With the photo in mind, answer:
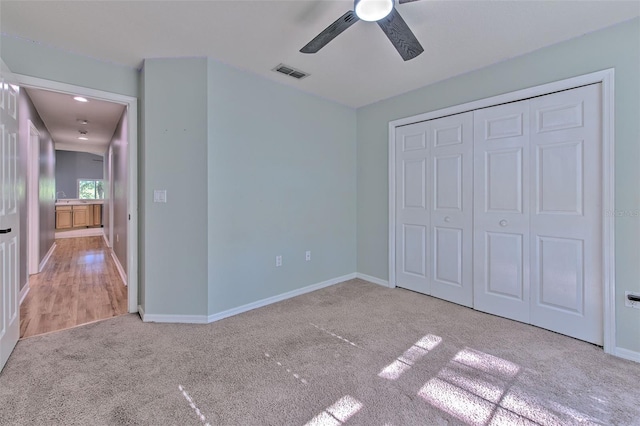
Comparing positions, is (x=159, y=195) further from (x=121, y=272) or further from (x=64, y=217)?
(x=64, y=217)

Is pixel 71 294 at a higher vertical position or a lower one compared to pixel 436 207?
lower

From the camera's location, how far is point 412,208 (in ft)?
11.4

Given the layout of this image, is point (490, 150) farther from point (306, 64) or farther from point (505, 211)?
point (306, 64)

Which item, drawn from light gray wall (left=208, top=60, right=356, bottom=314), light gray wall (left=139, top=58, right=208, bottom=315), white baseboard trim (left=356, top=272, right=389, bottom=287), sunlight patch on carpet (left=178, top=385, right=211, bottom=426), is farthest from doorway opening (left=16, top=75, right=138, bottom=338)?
white baseboard trim (left=356, top=272, right=389, bottom=287)

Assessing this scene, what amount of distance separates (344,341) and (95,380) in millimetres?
1643

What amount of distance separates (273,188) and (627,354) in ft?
10.3

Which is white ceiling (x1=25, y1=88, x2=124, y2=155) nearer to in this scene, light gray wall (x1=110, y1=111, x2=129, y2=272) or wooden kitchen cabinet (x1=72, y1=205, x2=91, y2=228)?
light gray wall (x1=110, y1=111, x2=129, y2=272)

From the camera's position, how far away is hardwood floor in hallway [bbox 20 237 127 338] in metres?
2.66

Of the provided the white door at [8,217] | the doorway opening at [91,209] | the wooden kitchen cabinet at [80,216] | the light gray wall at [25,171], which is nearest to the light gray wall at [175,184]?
the doorway opening at [91,209]

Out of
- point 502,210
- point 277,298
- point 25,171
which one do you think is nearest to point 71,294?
point 25,171

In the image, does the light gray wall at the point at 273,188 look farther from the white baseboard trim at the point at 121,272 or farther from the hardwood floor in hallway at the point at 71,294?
the white baseboard trim at the point at 121,272

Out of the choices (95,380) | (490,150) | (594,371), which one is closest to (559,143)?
(490,150)

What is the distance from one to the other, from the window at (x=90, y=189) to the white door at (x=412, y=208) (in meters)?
9.44

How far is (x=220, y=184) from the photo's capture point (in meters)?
2.73
